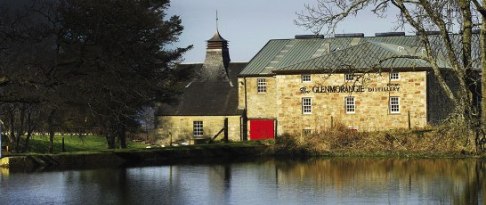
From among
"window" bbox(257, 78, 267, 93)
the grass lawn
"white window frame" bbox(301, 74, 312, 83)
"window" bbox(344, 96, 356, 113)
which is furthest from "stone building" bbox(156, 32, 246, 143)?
"window" bbox(344, 96, 356, 113)

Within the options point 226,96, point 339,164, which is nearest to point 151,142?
point 226,96

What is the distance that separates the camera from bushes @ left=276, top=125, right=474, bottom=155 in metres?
40.3

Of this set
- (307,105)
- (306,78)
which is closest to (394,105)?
(307,105)

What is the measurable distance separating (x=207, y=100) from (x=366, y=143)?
24.3 m

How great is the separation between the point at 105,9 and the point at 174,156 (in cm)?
1233

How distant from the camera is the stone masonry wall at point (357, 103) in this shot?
173ft

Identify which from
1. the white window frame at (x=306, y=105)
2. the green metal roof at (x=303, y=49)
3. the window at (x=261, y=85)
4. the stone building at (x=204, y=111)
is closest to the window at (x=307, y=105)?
the white window frame at (x=306, y=105)

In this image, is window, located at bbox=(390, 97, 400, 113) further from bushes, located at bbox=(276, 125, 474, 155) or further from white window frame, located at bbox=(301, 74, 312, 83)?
bushes, located at bbox=(276, 125, 474, 155)

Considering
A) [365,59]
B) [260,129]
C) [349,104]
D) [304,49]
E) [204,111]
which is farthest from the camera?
[304,49]

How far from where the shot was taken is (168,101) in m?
51.6

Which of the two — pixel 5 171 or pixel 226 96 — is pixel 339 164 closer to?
pixel 5 171

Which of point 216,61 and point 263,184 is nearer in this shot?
point 263,184

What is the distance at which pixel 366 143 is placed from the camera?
140 ft

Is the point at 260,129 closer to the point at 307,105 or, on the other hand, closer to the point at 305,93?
the point at 307,105
